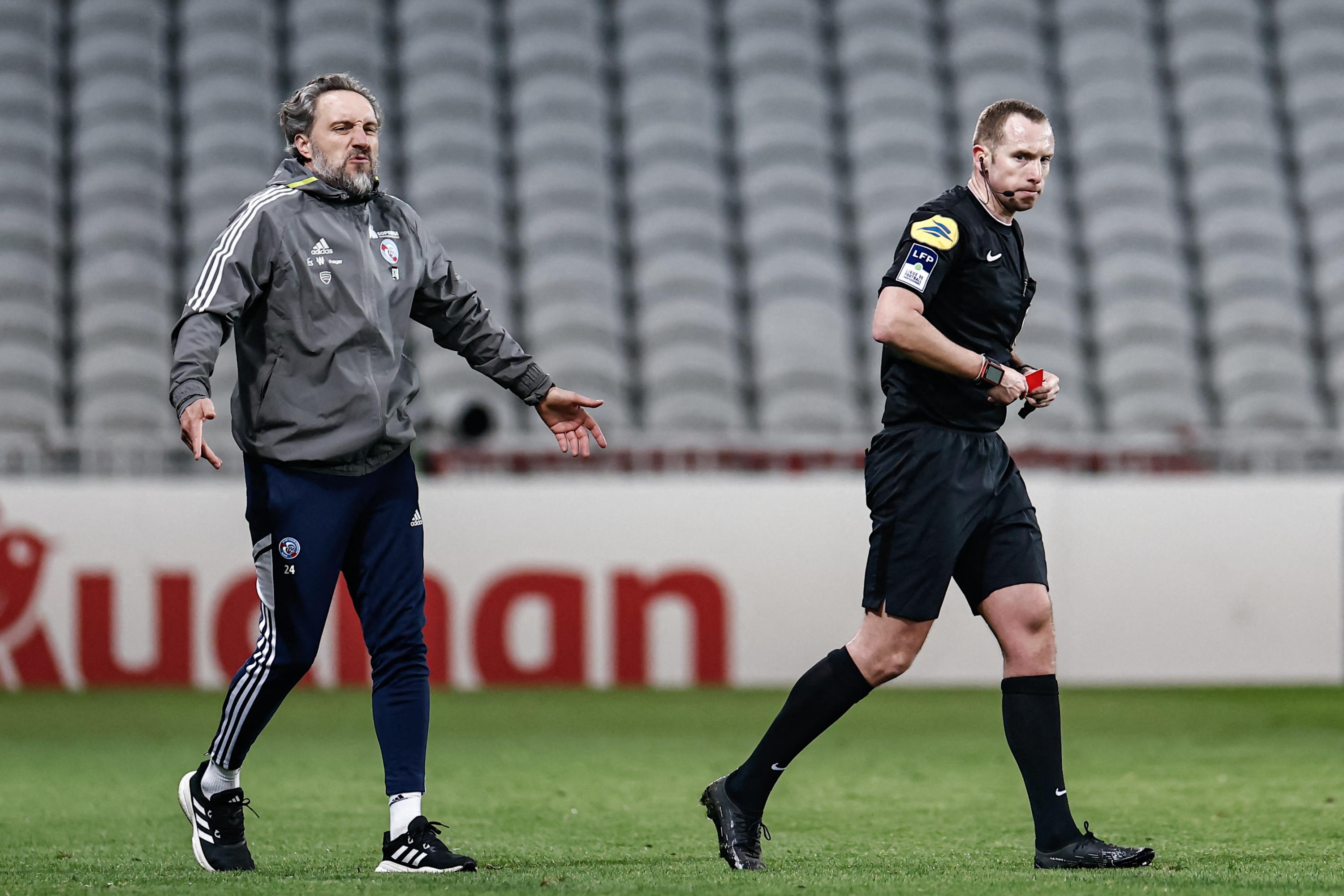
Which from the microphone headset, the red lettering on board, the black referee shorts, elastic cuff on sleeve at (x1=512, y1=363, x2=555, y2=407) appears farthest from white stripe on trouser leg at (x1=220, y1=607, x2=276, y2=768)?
the red lettering on board

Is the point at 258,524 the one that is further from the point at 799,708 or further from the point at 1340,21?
the point at 1340,21

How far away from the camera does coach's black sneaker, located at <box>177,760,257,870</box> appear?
3430 millimetres

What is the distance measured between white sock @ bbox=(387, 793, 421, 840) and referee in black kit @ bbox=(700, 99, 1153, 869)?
0.61 metres

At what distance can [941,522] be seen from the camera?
336cm

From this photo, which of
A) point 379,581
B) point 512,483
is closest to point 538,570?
point 512,483

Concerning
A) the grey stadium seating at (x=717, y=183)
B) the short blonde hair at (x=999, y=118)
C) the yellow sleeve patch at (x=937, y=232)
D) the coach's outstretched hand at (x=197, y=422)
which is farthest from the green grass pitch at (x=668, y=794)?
the grey stadium seating at (x=717, y=183)

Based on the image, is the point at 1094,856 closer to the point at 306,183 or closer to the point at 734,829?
the point at 734,829

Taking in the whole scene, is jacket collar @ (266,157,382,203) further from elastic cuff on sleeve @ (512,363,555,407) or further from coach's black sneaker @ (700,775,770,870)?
coach's black sneaker @ (700,775,770,870)

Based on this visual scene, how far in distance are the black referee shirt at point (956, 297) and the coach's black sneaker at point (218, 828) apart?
5.10ft

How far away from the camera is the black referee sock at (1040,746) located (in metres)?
3.37

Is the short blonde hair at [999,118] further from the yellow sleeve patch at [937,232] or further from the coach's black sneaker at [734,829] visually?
the coach's black sneaker at [734,829]

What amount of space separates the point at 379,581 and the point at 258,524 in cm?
27

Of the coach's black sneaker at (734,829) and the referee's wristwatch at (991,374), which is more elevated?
the referee's wristwatch at (991,374)

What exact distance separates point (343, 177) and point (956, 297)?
1262 mm
